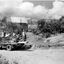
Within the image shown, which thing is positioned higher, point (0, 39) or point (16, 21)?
point (16, 21)

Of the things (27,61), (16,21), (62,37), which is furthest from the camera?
(16,21)

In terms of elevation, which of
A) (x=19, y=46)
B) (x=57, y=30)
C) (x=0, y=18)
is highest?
(x=0, y=18)

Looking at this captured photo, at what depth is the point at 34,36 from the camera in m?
14.9

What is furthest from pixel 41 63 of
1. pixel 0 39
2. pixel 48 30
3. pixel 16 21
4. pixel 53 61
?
pixel 16 21

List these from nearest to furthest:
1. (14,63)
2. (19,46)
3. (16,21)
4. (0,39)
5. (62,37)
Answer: (14,63) < (19,46) < (0,39) < (62,37) < (16,21)

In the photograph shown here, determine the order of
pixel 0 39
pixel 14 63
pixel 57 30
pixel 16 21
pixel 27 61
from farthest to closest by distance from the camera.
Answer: pixel 16 21, pixel 57 30, pixel 0 39, pixel 27 61, pixel 14 63

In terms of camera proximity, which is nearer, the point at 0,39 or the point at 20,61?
the point at 20,61

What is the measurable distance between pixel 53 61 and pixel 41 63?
2.20 feet

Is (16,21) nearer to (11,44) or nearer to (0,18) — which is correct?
(0,18)

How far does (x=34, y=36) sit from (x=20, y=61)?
9002mm

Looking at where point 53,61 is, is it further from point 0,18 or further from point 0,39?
point 0,18

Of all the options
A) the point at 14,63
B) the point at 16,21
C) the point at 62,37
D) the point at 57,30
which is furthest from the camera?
the point at 16,21

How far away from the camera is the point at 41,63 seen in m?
5.95

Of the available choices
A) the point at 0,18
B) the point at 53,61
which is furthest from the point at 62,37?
the point at 0,18
